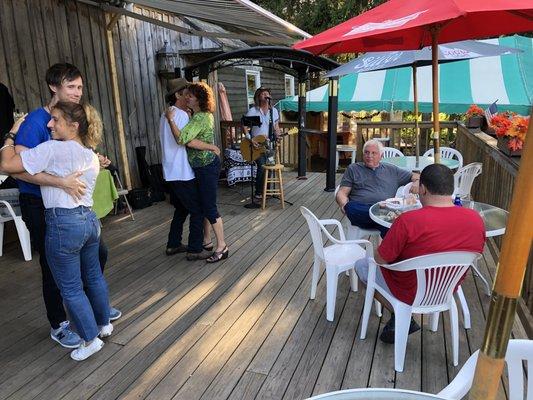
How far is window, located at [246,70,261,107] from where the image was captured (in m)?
9.88

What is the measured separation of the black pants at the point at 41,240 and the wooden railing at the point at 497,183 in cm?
218

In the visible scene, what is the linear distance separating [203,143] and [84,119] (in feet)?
4.61

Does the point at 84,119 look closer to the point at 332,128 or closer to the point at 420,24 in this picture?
the point at 420,24

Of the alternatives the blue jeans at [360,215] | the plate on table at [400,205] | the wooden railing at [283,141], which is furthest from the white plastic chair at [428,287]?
the wooden railing at [283,141]

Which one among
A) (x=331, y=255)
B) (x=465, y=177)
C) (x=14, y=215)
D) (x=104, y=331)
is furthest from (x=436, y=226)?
(x=14, y=215)

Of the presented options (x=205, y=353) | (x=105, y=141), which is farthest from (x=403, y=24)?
(x=105, y=141)

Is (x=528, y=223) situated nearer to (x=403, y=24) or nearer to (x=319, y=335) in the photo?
(x=403, y=24)

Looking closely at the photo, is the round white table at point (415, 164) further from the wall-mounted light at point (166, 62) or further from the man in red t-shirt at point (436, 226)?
→ the wall-mounted light at point (166, 62)

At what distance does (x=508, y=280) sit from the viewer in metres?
0.72

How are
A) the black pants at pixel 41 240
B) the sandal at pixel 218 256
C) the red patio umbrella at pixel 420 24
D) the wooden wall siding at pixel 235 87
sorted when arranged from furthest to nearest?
the wooden wall siding at pixel 235 87 → the sandal at pixel 218 256 → the black pants at pixel 41 240 → the red patio umbrella at pixel 420 24

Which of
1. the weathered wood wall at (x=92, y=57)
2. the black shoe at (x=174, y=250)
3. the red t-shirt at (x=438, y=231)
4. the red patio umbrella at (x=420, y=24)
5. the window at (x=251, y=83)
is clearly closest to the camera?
the red patio umbrella at (x=420, y=24)

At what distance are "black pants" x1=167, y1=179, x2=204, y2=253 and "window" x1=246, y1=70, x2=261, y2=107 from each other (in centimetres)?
668

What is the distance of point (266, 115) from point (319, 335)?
3.75 meters

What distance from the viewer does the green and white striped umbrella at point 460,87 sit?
7926 mm
